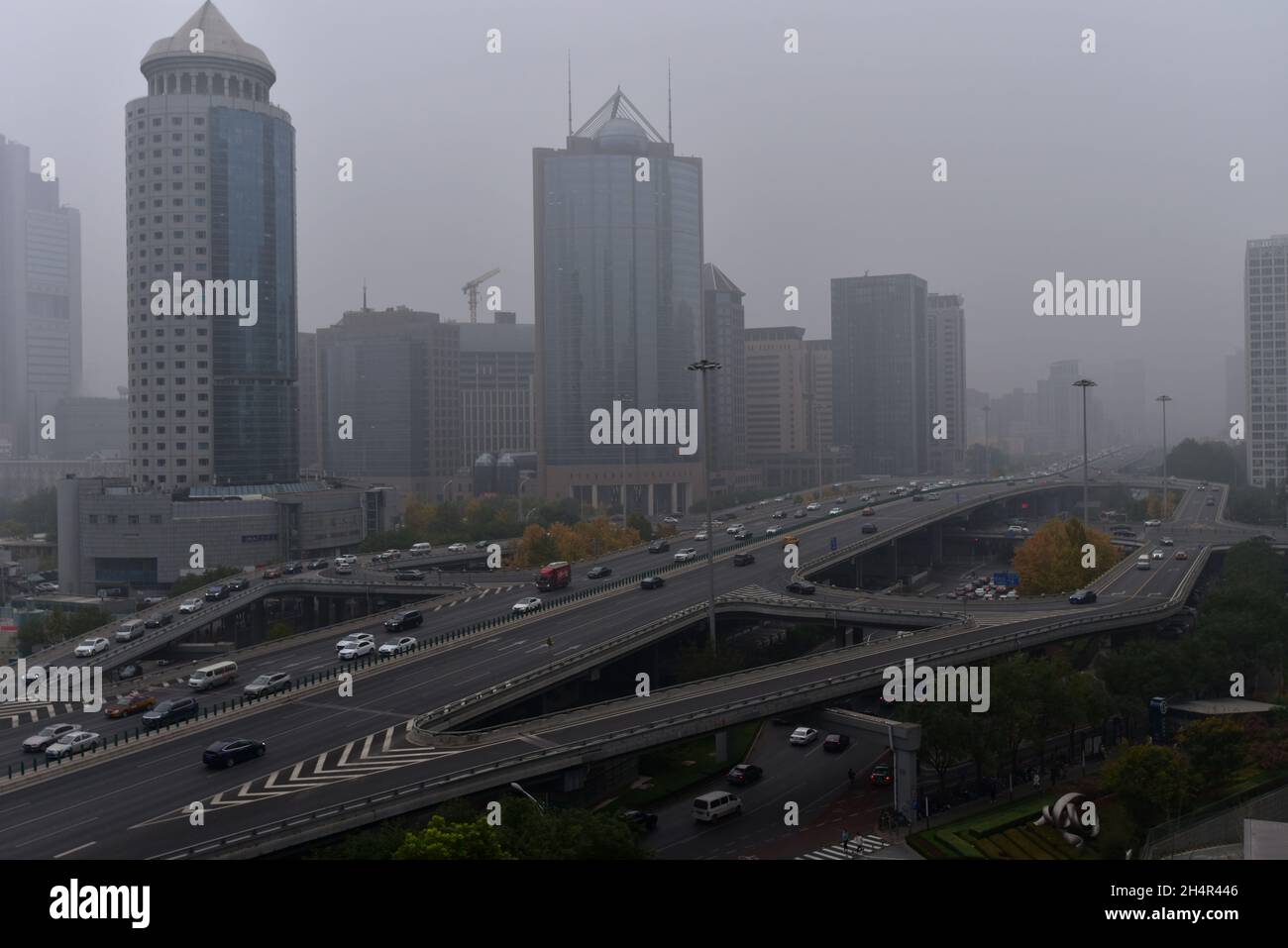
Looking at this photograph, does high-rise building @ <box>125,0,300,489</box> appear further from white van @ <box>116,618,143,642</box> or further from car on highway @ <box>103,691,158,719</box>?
car on highway @ <box>103,691,158,719</box>

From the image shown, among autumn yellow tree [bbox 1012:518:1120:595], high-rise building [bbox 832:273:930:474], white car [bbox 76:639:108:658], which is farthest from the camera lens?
high-rise building [bbox 832:273:930:474]

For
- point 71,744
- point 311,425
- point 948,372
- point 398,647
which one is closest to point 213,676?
point 398,647

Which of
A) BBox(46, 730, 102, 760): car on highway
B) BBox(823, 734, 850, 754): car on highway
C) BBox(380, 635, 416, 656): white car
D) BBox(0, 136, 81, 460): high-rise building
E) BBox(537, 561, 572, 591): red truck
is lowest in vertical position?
BBox(823, 734, 850, 754): car on highway

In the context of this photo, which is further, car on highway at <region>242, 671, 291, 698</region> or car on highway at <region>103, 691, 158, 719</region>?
car on highway at <region>242, 671, 291, 698</region>

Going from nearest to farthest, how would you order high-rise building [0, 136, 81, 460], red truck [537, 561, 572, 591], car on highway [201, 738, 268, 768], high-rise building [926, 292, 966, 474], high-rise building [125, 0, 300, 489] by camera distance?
car on highway [201, 738, 268, 768], red truck [537, 561, 572, 591], high-rise building [125, 0, 300, 489], high-rise building [0, 136, 81, 460], high-rise building [926, 292, 966, 474]

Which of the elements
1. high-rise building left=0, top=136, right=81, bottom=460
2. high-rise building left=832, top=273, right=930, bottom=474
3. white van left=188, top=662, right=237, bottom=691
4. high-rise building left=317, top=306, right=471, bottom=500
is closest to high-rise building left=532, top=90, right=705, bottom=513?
high-rise building left=317, top=306, right=471, bottom=500

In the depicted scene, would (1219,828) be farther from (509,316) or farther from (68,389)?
(509,316)
